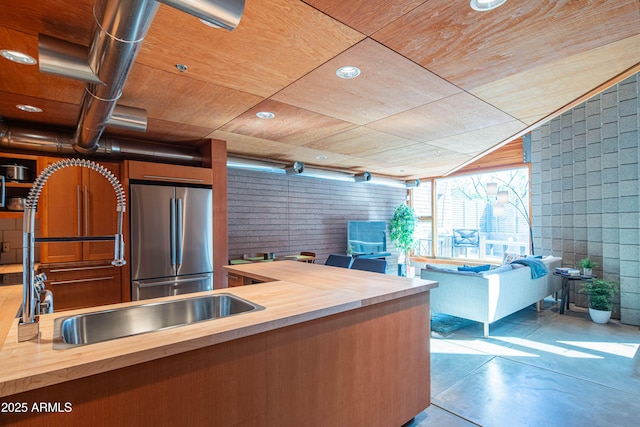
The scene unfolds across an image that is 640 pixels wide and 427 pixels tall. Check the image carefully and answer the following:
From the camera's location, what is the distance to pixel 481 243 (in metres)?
7.37

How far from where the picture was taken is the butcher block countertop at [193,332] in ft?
3.24

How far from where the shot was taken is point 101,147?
3580mm

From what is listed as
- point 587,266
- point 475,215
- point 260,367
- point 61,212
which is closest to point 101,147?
point 61,212

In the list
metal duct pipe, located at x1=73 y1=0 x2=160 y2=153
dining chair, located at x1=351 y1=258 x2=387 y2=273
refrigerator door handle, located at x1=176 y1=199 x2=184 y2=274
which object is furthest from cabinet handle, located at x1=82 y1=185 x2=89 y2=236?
dining chair, located at x1=351 y1=258 x2=387 y2=273

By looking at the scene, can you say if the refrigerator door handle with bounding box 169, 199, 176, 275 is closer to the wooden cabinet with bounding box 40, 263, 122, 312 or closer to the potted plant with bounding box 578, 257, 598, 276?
the wooden cabinet with bounding box 40, 263, 122, 312

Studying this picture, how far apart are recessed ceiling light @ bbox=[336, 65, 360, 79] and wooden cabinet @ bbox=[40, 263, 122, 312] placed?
3186 mm

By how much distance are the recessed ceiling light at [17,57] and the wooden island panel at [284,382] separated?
2156 millimetres

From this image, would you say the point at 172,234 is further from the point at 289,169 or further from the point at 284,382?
the point at 284,382

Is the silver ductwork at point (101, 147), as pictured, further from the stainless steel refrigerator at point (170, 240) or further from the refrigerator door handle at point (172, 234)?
the refrigerator door handle at point (172, 234)

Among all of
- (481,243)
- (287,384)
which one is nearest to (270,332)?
(287,384)

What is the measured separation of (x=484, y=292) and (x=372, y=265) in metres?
1.47

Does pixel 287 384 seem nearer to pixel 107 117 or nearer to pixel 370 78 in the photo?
pixel 370 78

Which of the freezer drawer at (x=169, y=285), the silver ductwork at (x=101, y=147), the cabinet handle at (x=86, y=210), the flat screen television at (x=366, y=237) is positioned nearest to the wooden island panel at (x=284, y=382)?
the freezer drawer at (x=169, y=285)

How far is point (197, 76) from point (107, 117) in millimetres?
846
